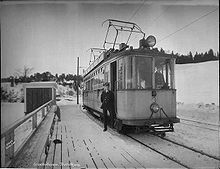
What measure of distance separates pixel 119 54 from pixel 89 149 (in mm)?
1092

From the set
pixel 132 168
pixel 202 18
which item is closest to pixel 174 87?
pixel 202 18

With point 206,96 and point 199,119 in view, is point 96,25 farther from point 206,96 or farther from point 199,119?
point 199,119

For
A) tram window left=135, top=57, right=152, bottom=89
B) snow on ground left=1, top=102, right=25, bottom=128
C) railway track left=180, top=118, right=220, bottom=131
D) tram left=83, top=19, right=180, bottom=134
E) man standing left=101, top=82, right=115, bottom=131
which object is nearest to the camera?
snow on ground left=1, top=102, right=25, bottom=128

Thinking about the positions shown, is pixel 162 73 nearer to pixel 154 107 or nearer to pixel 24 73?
pixel 154 107

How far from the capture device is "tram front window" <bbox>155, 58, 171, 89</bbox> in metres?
2.41

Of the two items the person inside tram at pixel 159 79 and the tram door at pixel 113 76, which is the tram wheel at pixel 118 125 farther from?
the person inside tram at pixel 159 79

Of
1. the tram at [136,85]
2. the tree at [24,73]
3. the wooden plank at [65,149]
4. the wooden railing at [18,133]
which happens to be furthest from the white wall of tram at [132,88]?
the tree at [24,73]

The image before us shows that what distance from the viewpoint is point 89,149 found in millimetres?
1937

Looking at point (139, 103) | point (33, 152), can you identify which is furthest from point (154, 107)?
point (33, 152)

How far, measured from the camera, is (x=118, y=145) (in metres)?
2.08

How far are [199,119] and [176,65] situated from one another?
0.72 meters

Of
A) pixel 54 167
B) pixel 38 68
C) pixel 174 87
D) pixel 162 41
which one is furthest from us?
pixel 174 87

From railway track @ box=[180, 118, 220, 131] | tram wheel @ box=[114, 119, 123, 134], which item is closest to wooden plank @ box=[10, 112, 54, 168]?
tram wheel @ box=[114, 119, 123, 134]

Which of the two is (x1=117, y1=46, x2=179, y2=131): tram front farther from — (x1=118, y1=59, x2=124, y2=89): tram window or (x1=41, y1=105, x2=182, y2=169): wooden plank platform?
(x1=41, y1=105, x2=182, y2=169): wooden plank platform
